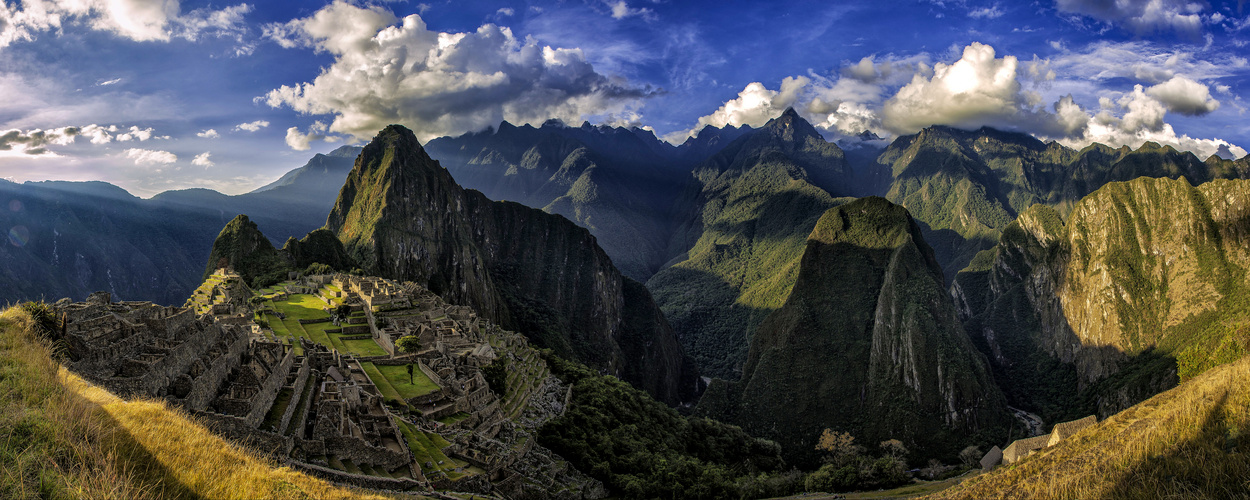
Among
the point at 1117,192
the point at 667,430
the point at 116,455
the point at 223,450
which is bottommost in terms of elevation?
the point at 667,430

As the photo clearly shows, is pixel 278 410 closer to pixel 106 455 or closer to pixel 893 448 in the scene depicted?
pixel 106 455

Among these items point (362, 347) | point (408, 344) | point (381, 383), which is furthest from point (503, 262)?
point (381, 383)

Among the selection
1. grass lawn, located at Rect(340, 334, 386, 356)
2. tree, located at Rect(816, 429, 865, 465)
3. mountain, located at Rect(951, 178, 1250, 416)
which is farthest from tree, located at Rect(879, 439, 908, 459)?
grass lawn, located at Rect(340, 334, 386, 356)

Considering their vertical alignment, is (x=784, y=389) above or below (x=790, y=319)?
below

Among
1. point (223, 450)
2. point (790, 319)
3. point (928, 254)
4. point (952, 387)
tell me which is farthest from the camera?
point (928, 254)

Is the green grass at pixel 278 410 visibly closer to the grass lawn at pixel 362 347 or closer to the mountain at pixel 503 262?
the grass lawn at pixel 362 347

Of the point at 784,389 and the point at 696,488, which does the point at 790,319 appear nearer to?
the point at 784,389

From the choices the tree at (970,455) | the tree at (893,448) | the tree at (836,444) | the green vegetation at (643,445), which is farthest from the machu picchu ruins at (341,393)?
the tree at (970,455)

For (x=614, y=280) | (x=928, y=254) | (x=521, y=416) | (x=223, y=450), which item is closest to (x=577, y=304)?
(x=614, y=280)
